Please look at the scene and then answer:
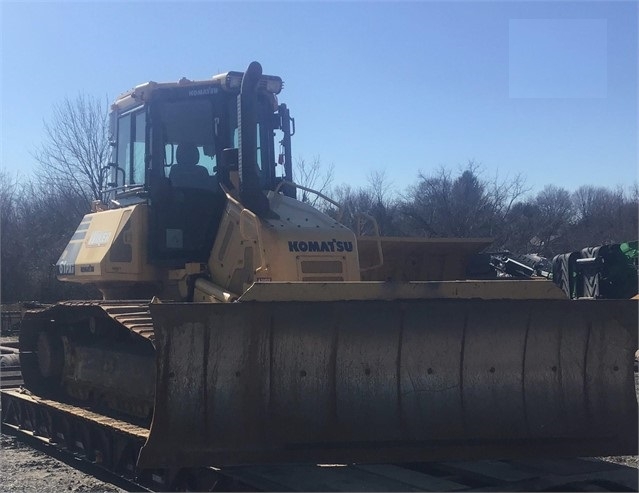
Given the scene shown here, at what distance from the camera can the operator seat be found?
822 cm

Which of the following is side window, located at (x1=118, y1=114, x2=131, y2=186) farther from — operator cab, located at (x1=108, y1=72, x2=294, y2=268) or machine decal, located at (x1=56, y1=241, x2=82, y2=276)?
machine decal, located at (x1=56, y1=241, x2=82, y2=276)

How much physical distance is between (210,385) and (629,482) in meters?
3.17

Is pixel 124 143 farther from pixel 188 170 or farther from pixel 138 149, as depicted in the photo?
pixel 188 170

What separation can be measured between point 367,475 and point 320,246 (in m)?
2.14

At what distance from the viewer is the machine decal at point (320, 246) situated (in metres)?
7.39

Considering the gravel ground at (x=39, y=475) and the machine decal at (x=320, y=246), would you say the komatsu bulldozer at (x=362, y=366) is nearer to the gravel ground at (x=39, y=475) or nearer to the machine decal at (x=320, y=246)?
the machine decal at (x=320, y=246)

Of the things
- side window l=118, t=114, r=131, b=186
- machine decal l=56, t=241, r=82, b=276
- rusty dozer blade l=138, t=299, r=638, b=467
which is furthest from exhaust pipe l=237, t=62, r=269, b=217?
machine decal l=56, t=241, r=82, b=276

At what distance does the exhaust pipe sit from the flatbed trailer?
7.32 feet

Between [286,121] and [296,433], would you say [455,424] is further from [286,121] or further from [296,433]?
[286,121]

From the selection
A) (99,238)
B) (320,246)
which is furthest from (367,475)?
(99,238)

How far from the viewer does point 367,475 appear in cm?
629

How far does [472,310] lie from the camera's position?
6223mm

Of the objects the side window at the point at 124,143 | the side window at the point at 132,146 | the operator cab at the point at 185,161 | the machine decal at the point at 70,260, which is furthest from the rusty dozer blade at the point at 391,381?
the machine decal at the point at 70,260

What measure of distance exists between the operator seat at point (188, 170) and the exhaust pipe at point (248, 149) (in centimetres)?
69
